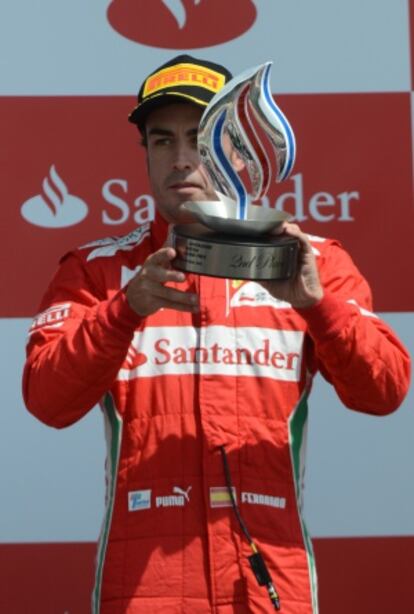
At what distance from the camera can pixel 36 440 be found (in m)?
2.65

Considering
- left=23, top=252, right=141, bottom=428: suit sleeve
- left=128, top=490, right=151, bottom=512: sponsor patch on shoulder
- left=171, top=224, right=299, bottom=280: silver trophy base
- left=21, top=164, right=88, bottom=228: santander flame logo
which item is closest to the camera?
left=171, top=224, right=299, bottom=280: silver trophy base

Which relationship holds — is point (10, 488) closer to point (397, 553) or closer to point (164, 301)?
point (397, 553)

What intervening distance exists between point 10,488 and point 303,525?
2.67ft

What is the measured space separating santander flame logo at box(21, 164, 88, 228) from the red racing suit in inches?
21.5

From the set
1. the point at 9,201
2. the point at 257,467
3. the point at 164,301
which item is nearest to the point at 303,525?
the point at 257,467

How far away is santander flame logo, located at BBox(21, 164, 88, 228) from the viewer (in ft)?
8.72

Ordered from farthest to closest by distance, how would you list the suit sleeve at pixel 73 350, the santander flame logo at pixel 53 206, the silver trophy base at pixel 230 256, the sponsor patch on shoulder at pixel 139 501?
the santander flame logo at pixel 53 206 < the sponsor patch on shoulder at pixel 139 501 < the suit sleeve at pixel 73 350 < the silver trophy base at pixel 230 256

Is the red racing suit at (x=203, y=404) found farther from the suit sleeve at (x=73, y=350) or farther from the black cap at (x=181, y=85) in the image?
the black cap at (x=181, y=85)

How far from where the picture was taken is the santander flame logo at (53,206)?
2.66m

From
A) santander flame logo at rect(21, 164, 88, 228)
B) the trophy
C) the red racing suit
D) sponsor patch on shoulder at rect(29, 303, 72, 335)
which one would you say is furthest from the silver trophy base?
santander flame logo at rect(21, 164, 88, 228)

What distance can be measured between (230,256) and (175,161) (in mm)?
375

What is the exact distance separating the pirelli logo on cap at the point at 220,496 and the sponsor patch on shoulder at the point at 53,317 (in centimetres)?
33

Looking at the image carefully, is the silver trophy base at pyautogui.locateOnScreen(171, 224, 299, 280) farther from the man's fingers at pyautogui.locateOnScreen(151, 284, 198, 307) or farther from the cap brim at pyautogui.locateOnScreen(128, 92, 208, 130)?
the cap brim at pyautogui.locateOnScreen(128, 92, 208, 130)

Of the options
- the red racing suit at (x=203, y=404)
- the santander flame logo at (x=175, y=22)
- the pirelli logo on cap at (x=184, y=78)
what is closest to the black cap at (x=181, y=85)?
the pirelli logo on cap at (x=184, y=78)
